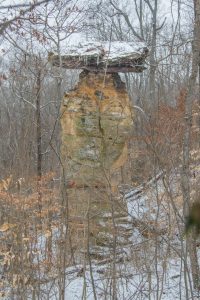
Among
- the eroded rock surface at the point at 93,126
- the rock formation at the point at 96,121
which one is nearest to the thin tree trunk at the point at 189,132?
the rock formation at the point at 96,121

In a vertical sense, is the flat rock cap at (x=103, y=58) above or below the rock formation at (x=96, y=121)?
above

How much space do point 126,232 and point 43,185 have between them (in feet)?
5.37

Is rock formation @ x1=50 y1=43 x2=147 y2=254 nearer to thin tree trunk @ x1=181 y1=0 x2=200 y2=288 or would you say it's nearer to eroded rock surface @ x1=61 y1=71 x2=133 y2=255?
eroded rock surface @ x1=61 y1=71 x2=133 y2=255

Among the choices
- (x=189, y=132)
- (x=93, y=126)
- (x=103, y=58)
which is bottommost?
(x=189, y=132)

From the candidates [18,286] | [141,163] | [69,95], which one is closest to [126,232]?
[69,95]

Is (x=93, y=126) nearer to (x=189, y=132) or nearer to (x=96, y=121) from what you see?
(x=96, y=121)

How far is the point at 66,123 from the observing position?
8.23m

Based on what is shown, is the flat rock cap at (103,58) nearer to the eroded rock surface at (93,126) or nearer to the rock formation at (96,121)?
the rock formation at (96,121)

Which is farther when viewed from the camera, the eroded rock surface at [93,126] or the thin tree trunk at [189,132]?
the eroded rock surface at [93,126]

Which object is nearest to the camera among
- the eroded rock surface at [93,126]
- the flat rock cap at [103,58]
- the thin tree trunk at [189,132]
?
the thin tree trunk at [189,132]

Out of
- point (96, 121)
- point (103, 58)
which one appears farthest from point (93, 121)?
point (103, 58)

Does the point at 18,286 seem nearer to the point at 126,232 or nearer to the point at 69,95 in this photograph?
the point at 126,232

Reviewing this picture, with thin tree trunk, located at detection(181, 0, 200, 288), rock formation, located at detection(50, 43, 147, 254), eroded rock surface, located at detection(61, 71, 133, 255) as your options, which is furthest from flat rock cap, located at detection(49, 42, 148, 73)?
thin tree trunk, located at detection(181, 0, 200, 288)

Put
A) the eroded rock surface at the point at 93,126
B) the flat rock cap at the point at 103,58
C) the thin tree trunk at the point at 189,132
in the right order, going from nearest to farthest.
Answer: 1. the thin tree trunk at the point at 189,132
2. the flat rock cap at the point at 103,58
3. the eroded rock surface at the point at 93,126
